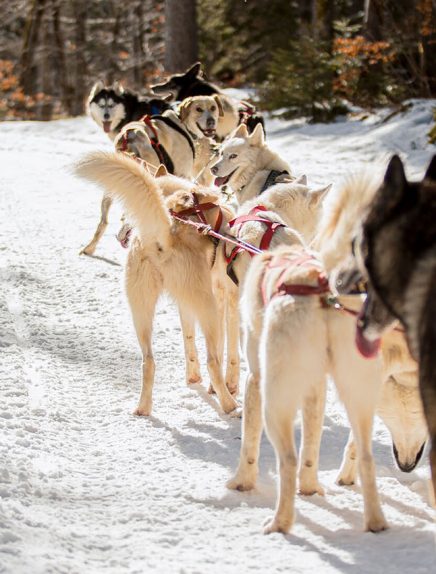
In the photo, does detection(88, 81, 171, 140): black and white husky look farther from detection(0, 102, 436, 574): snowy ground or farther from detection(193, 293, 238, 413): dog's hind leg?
detection(193, 293, 238, 413): dog's hind leg

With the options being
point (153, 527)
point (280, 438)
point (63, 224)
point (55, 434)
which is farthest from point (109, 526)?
point (63, 224)

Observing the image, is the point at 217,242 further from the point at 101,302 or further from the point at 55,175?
the point at 55,175

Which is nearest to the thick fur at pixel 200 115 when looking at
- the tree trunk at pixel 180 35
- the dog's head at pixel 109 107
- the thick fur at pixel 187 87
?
the dog's head at pixel 109 107

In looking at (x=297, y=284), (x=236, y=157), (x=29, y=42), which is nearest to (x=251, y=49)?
(x=29, y=42)

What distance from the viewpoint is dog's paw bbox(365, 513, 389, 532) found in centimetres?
350

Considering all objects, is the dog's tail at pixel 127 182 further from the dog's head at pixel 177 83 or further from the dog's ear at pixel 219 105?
the dog's head at pixel 177 83

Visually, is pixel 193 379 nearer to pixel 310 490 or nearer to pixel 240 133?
pixel 310 490

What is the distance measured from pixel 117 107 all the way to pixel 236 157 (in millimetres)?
4833

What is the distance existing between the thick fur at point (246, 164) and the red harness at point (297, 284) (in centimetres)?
311

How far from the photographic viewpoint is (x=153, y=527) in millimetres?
3598

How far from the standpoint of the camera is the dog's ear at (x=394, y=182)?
9.52ft

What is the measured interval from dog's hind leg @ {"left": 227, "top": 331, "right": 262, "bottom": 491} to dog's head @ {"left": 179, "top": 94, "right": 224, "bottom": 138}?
653cm

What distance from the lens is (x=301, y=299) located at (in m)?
3.35

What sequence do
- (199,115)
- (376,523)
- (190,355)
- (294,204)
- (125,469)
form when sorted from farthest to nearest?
(199,115), (190,355), (294,204), (125,469), (376,523)
